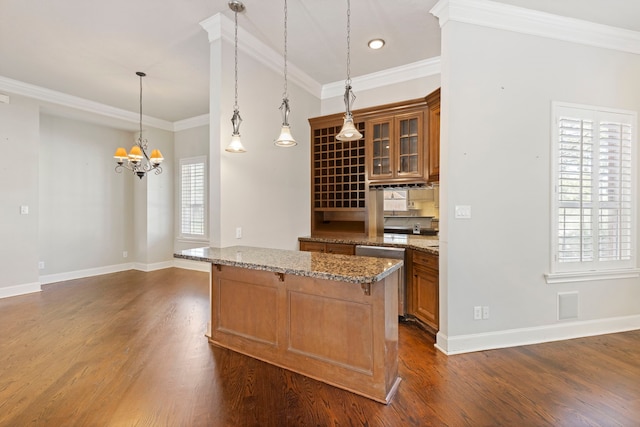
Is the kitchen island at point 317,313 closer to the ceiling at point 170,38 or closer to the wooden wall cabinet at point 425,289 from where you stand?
the wooden wall cabinet at point 425,289

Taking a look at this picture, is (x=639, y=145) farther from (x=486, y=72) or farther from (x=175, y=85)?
(x=175, y=85)

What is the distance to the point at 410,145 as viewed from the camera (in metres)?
3.81

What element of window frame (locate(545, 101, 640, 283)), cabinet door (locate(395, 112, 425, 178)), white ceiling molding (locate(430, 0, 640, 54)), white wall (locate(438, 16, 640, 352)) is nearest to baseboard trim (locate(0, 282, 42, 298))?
cabinet door (locate(395, 112, 425, 178))

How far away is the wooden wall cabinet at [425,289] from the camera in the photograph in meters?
2.98

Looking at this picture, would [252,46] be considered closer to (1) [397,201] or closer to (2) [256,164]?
(2) [256,164]

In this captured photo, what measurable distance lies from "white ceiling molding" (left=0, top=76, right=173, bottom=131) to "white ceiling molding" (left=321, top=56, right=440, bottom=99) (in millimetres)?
3793

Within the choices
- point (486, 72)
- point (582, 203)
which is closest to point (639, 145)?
point (582, 203)

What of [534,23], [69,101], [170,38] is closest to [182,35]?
[170,38]

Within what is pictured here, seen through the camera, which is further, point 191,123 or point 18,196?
point 191,123

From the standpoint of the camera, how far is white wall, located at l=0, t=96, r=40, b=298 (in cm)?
432

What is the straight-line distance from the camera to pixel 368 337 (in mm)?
1994

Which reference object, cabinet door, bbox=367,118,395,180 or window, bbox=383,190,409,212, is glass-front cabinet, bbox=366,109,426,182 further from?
window, bbox=383,190,409,212

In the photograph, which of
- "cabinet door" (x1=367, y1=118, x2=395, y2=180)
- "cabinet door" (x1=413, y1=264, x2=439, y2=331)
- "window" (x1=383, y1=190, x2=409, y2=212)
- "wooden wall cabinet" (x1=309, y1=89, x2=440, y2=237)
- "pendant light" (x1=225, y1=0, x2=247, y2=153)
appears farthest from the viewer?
"window" (x1=383, y1=190, x2=409, y2=212)

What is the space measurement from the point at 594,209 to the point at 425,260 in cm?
172
